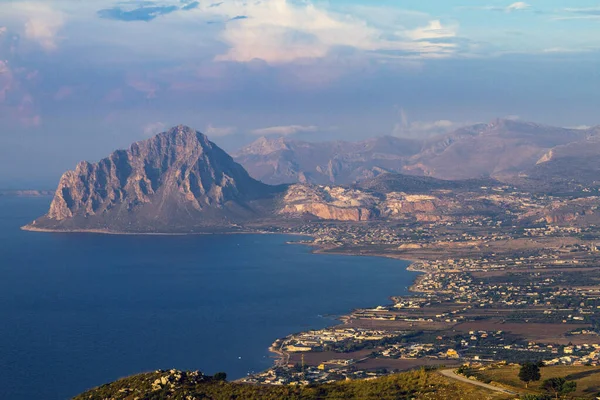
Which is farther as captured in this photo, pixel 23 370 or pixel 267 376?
pixel 23 370

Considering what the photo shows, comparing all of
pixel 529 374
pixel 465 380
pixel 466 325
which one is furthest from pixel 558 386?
pixel 466 325

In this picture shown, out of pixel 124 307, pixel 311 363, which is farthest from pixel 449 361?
pixel 124 307

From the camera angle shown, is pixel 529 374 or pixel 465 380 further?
pixel 465 380

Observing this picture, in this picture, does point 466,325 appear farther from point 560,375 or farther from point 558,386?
point 558,386

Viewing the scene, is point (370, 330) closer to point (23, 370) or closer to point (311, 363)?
point (311, 363)

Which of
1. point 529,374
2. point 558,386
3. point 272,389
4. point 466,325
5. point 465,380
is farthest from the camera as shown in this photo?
point 466,325

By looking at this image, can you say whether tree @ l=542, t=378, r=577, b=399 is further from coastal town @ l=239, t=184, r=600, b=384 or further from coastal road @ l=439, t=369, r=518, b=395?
coastal town @ l=239, t=184, r=600, b=384
